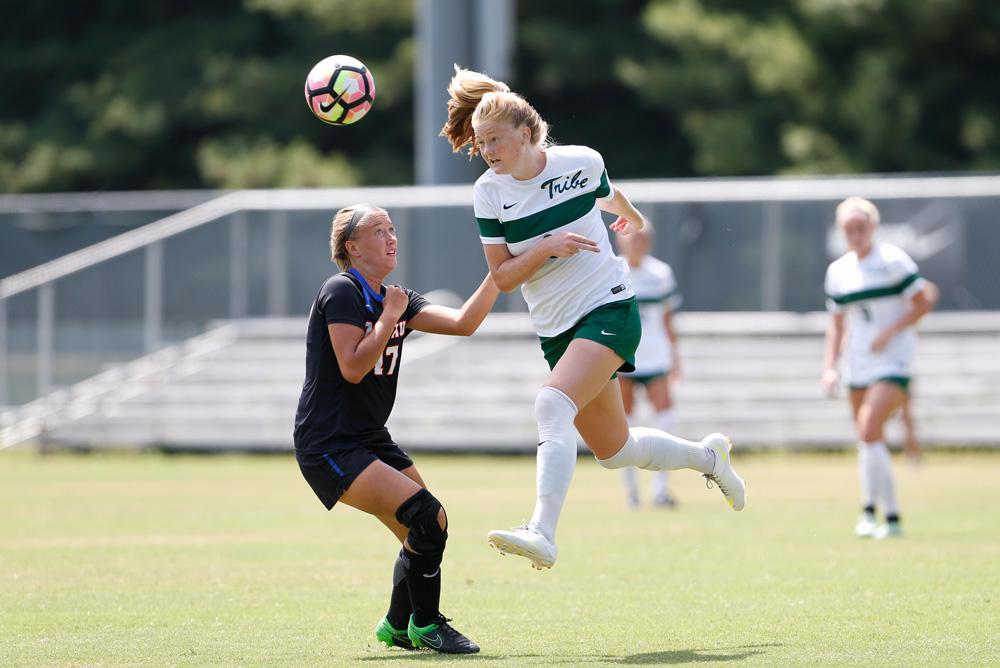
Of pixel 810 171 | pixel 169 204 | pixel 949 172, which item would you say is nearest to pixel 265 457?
pixel 169 204

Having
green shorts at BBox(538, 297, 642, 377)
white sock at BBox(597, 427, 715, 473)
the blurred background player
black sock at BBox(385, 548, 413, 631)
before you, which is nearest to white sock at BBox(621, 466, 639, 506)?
Result: white sock at BBox(597, 427, 715, 473)

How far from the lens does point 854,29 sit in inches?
1012

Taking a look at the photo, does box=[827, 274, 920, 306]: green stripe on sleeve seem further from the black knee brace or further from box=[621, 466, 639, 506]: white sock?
the black knee brace

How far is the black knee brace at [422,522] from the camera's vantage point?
6.13 meters

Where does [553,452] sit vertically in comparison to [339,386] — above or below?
below

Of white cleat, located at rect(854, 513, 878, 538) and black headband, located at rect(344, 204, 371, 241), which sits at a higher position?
black headband, located at rect(344, 204, 371, 241)

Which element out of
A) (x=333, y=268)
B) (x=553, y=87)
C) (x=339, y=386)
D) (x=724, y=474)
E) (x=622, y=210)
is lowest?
(x=724, y=474)

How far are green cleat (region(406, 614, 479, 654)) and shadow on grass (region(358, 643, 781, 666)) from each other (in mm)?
41

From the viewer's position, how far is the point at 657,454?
6.99 meters

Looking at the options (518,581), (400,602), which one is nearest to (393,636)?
(400,602)

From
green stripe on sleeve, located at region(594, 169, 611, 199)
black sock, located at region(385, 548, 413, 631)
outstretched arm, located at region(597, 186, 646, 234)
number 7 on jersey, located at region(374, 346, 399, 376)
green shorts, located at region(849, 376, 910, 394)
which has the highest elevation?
green stripe on sleeve, located at region(594, 169, 611, 199)

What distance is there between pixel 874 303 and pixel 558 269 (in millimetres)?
4308

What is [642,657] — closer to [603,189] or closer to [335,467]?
[335,467]

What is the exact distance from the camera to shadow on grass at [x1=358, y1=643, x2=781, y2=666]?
5902 mm
